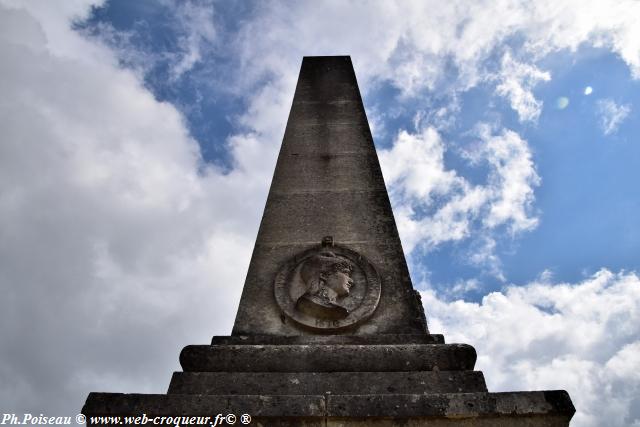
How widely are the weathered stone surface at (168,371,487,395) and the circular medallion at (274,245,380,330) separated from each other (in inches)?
24.2

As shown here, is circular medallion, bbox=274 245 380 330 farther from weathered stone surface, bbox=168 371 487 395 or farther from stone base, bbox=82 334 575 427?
weathered stone surface, bbox=168 371 487 395

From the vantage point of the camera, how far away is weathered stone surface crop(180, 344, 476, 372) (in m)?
3.57

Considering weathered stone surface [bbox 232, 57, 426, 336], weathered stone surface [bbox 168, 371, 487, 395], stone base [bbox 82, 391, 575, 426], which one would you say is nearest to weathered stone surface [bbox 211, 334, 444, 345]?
weathered stone surface [bbox 232, 57, 426, 336]

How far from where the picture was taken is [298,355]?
143 inches

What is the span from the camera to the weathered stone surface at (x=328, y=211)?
4.21 metres

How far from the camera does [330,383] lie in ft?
11.2

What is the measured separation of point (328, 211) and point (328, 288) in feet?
3.93

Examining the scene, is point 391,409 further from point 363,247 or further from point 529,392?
point 363,247

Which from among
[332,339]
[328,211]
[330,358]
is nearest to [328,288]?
[332,339]

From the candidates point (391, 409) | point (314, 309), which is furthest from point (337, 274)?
point (391, 409)

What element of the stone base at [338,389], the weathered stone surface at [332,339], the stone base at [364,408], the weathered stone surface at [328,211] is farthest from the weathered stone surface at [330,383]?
the weathered stone surface at [328,211]

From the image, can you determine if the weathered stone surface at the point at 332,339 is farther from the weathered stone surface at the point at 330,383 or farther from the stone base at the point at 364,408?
the stone base at the point at 364,408

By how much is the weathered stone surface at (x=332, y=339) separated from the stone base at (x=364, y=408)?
0.71m

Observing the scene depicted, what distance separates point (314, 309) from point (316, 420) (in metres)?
1.09
